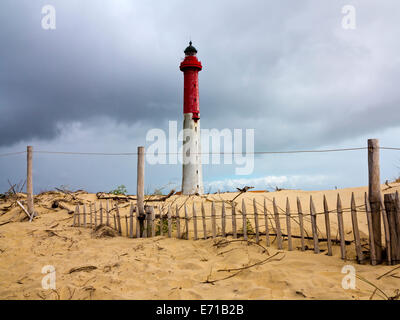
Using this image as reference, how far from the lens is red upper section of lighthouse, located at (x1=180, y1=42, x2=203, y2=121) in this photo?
1395 cm

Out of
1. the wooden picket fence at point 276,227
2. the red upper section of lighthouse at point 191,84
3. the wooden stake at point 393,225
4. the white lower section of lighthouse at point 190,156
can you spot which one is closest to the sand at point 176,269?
the wooden picket fence at point 276,227

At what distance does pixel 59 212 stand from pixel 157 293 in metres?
8.85

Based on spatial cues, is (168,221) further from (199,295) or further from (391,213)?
(391,213)

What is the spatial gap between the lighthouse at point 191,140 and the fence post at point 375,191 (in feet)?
29.1

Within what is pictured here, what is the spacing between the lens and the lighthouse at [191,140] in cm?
1376

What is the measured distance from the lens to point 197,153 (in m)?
13.4

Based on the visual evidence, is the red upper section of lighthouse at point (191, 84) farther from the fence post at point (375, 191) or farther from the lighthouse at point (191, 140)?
the fence post at point (375, 191)

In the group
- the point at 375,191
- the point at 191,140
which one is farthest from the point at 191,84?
the point at 375,191

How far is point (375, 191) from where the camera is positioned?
16.9ft

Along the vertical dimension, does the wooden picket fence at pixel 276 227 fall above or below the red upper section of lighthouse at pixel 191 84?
below

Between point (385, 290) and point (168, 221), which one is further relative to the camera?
point (168, 221)

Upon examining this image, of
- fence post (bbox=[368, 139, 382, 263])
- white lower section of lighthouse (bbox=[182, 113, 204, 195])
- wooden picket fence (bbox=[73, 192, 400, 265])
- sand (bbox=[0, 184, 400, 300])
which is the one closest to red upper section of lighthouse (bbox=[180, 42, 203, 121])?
white lower section of lighthouse (bbox=[182, 113, 204, 195])

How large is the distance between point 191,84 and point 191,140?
2975 mm
